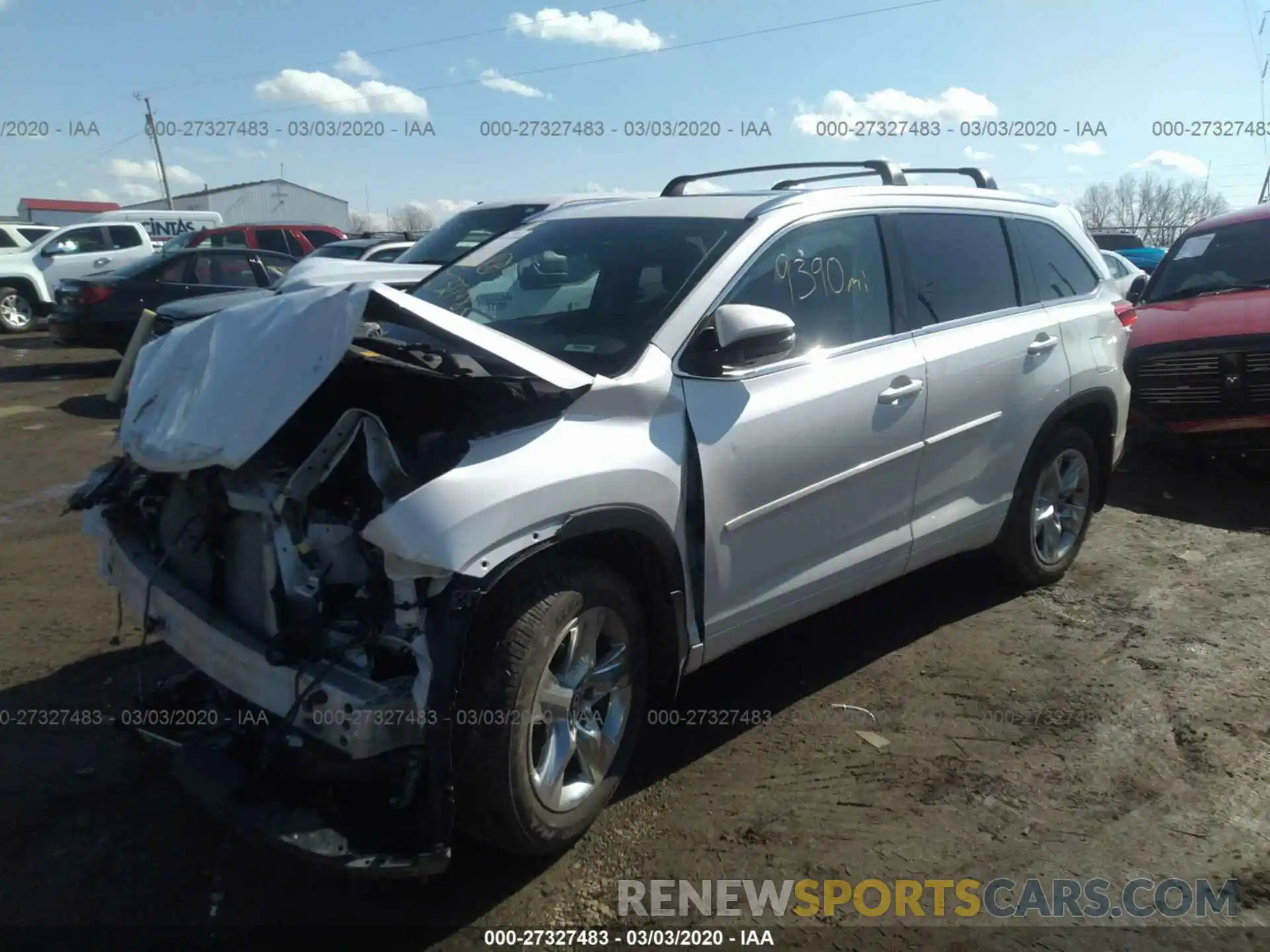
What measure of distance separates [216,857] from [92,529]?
49.3 inches

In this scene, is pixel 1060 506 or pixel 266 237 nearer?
pixel 1060 506

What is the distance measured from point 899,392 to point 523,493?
6.16ft

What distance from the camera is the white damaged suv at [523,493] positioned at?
2.66 m

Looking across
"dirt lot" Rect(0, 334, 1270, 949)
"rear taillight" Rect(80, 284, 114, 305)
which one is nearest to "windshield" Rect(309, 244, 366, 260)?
"rear taillight" Rect(80, 284, 114, 305)

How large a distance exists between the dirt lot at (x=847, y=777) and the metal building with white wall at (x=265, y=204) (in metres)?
62.1

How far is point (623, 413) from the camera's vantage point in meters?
3.16

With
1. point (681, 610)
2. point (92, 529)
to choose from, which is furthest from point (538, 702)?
point (92, 529)

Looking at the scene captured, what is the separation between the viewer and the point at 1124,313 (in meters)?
5.47

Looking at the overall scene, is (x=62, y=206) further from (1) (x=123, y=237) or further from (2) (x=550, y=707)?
(2) (x=550, y=707)

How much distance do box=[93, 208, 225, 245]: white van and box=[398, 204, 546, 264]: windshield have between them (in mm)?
17431

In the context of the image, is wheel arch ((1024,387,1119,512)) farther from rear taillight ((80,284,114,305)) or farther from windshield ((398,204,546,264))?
rear taillight ((80,284,114,305))

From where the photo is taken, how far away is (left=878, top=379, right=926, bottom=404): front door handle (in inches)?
156

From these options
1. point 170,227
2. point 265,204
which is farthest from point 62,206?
point 170,227

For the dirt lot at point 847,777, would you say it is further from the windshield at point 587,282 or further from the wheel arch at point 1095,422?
the windshield at point 587,282
